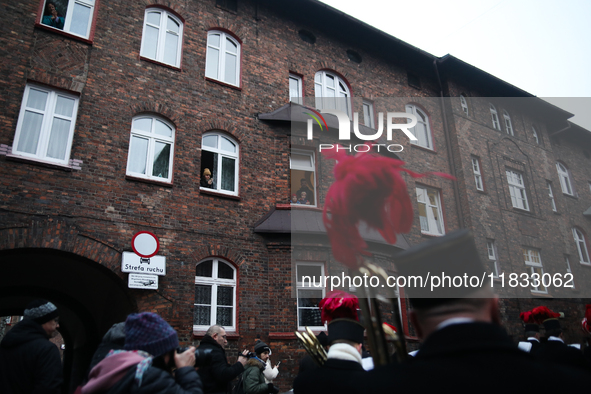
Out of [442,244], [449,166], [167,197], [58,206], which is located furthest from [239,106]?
[442,244]

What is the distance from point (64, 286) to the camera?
38.1 feet

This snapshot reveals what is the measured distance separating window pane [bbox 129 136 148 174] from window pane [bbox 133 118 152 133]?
274 mm

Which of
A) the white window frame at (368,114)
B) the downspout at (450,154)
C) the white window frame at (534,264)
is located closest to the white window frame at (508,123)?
the downspout at (450,154)

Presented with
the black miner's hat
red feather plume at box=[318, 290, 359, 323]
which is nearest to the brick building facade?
red feather plume at box=[318, 290, 359, 323]

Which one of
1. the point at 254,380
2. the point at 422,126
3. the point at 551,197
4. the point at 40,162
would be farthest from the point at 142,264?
the point at 551,197

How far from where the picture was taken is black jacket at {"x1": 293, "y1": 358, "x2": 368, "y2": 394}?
68.9 inches

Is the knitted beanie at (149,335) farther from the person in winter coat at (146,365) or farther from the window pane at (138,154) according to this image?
the window pane at (138,154)

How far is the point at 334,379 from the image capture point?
1937mm

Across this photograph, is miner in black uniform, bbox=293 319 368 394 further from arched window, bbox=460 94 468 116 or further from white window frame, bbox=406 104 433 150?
arched window, bbox=460 94 468 116

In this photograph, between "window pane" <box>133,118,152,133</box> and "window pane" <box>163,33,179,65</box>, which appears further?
"window pane" <box>163,33,179,65</box>

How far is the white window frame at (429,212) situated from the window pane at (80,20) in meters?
11.9

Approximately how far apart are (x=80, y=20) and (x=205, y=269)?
7013 millimetres

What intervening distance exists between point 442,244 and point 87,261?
8.84 meters

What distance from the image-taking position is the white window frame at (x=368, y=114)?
51.5 feet
